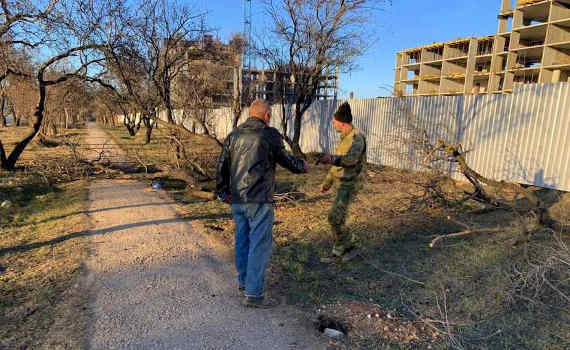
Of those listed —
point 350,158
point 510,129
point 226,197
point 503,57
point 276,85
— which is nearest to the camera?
point 226,197

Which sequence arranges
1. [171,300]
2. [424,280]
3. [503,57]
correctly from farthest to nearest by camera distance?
[503,57] < [424,280] < [171,300]

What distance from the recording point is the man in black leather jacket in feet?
10.2

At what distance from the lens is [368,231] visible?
5395 millimetres

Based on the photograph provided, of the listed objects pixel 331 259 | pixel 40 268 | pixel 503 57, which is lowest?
pixel 40 268

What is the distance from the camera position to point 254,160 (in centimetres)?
309

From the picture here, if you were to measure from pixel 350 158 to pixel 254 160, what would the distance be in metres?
1.27

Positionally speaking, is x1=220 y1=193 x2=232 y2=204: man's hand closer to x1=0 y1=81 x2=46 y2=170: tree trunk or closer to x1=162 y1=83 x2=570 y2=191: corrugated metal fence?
x1=162 y1=83 x2=570 y2=191: corrugated metal fence

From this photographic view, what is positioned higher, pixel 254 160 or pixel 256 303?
pixel 254 160

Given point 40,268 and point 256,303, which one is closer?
point 256,303

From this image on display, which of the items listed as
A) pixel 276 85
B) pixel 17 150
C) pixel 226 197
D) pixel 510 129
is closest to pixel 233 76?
pixel 276 85

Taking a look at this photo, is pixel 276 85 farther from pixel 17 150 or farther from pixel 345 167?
pixel 345 167

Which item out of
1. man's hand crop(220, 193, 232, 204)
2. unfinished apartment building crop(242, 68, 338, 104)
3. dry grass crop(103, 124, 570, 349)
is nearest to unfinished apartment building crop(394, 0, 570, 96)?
unfinished apartment building crop(242, 68, 338, 104)

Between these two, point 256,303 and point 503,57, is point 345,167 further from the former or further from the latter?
point 503,57

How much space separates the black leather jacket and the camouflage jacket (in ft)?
2.54
